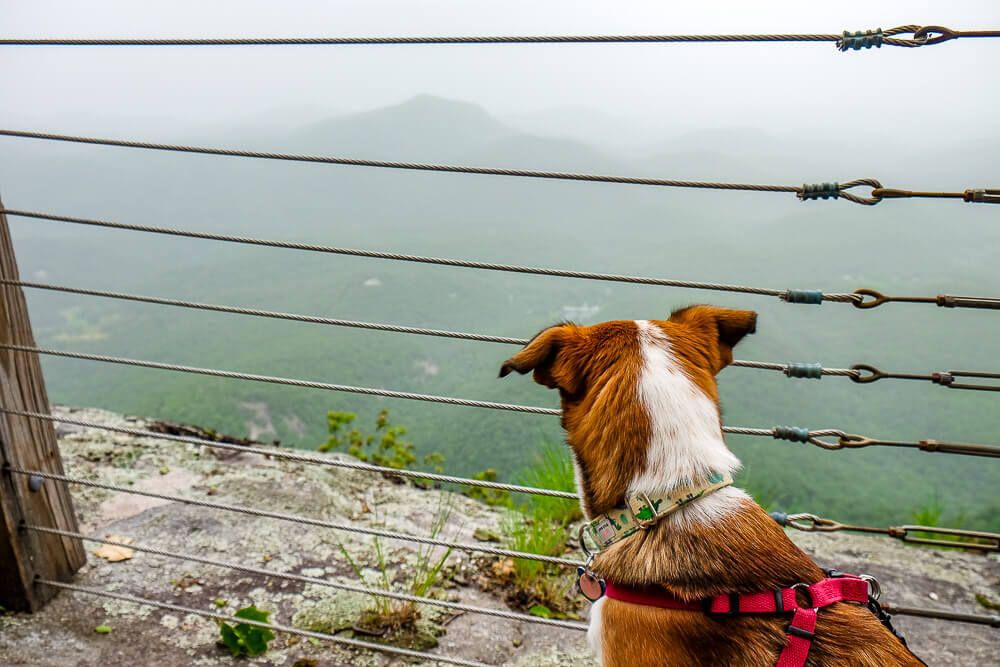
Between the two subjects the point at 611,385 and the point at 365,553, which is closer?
the point at 611,385

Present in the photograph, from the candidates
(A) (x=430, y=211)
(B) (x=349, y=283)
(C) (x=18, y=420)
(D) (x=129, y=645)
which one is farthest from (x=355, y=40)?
(A) (x=430, y=211)

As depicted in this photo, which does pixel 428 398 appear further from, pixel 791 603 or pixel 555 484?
pixel 555 484

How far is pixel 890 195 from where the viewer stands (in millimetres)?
1410

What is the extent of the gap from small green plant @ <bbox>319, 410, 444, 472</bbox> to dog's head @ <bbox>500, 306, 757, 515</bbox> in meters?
2.41

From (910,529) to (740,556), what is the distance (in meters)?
0.61

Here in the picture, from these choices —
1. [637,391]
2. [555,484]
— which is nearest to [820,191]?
[637,391]

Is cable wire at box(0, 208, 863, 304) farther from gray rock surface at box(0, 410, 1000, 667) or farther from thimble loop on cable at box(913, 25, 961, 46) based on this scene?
gray rock surface at box(0, 410, 1000, 667)

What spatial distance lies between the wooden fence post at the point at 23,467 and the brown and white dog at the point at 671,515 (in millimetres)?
1694

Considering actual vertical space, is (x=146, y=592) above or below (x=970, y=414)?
above

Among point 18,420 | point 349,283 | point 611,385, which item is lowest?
point 349,283

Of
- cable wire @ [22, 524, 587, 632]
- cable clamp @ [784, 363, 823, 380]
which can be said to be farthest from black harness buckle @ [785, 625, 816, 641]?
cable wire @ [22, 524, 587, 632]

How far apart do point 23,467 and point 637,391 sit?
1.98m

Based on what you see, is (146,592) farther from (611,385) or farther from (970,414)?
(970,414)

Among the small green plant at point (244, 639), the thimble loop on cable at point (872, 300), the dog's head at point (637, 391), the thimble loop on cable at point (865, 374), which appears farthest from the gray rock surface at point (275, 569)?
the thimble loop on cable at point (872, 300)
